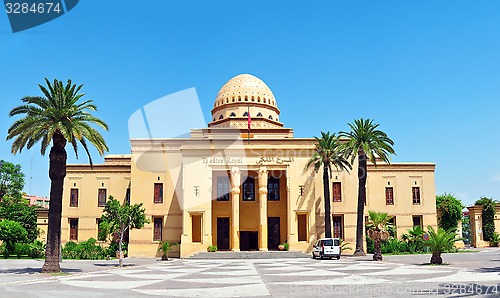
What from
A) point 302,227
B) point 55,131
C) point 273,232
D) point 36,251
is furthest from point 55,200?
point 302,227

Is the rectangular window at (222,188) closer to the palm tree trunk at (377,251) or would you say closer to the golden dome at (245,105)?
the golden dome at (245,105)

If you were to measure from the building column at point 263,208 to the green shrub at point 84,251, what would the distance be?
1347cm

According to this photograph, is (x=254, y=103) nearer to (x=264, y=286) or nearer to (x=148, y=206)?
(x=148, y=206)

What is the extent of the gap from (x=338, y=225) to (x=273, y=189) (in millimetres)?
6973

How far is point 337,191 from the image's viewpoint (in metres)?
44.5

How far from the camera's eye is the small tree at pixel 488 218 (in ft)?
172

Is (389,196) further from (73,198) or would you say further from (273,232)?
(73,198)

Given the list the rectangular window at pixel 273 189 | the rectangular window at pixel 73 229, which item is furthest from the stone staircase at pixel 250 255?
the rectangular window at pixel 73 229

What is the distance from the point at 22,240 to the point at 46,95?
69.1 ft

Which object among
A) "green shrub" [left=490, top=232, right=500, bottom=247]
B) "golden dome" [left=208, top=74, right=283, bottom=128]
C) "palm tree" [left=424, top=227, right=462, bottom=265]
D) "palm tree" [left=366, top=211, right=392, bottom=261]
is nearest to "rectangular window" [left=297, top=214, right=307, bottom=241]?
"palm tree" [left=366, top=211, right=392, bottom=261]

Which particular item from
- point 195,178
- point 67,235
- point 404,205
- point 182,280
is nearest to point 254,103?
point 195,178

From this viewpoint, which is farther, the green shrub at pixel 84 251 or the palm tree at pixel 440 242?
the green shrub at pixel 84 251

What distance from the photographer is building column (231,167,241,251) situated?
40031 millimetres

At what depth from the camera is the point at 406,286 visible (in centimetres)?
1591
